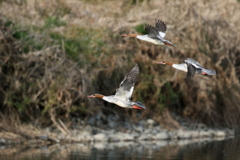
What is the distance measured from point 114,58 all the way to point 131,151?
13.4ft

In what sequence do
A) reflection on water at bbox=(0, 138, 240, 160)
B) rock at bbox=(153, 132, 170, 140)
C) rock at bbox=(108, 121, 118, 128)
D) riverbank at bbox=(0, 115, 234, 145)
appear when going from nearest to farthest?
1. reflection on water at bbox=(0, 138, 240, 160)
2. riverbank at bbox=(0, 115, 234, 145)
3. rock at bbox=(153, 132, 170, 140)
4. rock at bbox=(108, 121, 118, 128)

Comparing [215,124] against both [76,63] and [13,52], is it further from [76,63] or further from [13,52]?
[13,52]

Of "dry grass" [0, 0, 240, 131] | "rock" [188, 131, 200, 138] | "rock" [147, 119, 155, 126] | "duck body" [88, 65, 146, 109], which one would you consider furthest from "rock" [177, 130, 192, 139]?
"duck body" [88, 65, 146, 109]

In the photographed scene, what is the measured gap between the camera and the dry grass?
14.4m

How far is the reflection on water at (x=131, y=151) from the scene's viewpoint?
11.7 metres

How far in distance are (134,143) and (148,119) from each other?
2.03 meters

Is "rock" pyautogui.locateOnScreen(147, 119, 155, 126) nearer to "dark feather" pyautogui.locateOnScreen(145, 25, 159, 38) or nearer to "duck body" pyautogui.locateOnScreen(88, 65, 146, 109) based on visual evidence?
"dark feather" pyautogui.locateOnScreen(145, 25, 159, 38)

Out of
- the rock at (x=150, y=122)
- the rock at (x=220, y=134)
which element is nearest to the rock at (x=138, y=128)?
the rock at (x=150, y=122)

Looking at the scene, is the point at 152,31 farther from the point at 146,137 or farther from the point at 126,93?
the point at 146,137

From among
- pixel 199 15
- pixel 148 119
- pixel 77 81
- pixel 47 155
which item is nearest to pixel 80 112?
pixel 77 81

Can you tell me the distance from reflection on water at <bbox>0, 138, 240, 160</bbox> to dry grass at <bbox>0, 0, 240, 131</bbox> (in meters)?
1.56

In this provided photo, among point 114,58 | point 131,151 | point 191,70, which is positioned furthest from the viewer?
point 114,58

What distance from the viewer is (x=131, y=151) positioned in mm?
12688

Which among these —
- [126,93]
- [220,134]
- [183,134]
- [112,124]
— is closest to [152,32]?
[126,93]
